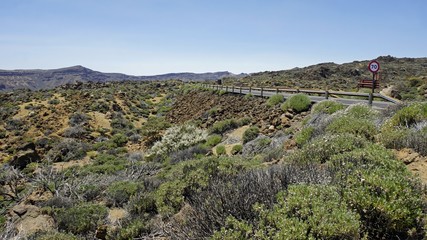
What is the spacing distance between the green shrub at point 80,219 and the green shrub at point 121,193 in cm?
116

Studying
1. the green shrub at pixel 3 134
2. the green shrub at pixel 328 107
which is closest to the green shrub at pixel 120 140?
the green shrub at pixel 3 134

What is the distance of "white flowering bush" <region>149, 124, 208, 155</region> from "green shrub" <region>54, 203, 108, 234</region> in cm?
955

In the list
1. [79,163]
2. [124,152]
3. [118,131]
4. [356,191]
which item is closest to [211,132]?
[124,152]

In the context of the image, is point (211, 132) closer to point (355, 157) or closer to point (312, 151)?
point (312, 151)

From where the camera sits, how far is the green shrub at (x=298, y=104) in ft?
57.0

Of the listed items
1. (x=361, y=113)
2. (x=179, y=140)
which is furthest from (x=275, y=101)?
(x=361, y=113)

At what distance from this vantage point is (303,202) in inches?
148

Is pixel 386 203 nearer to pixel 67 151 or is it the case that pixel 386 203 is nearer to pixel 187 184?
pixel 187 184

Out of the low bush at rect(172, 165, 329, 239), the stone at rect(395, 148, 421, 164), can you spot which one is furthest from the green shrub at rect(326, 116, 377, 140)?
the low bush at rect(172, 165, 329, 239)

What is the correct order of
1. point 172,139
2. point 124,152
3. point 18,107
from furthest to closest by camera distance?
point 18,107 < point 124,152 < point 172,139

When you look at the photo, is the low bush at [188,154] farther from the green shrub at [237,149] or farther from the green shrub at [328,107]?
the green shrub at [328,107]

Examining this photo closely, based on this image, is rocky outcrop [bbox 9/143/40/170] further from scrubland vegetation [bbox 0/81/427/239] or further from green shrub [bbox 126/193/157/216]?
green shrub [bbox 126/193/157/216]

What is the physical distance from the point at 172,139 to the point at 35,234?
12.4 meters

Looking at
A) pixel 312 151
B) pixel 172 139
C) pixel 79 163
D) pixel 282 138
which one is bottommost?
pixel 79 163
